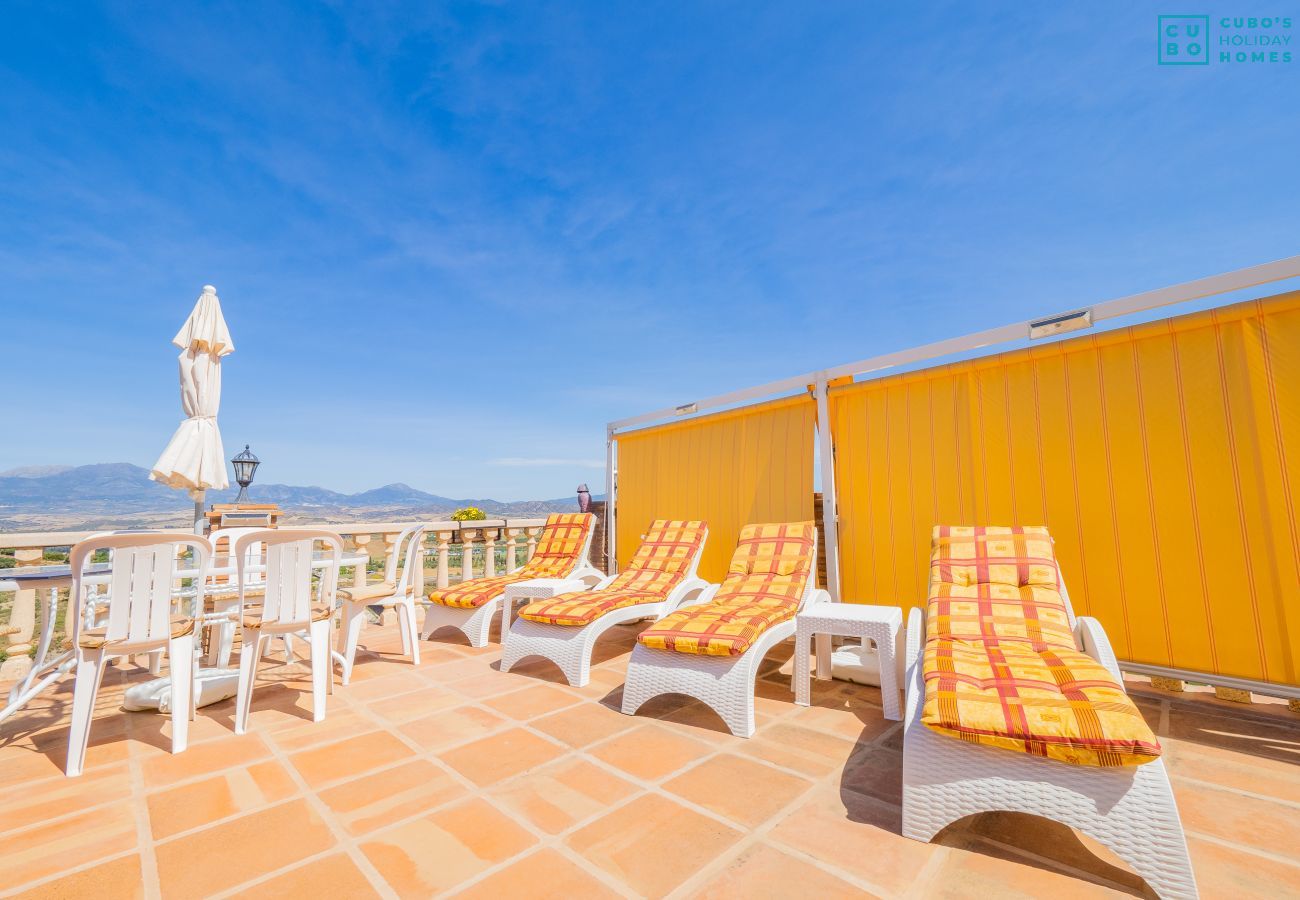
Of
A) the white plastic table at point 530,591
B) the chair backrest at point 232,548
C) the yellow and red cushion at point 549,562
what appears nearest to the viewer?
the chair backrest at point 232,548

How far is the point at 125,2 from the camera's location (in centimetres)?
609

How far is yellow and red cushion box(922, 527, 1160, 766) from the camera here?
6.11ft

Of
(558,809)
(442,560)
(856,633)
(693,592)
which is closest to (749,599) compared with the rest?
(856,633)

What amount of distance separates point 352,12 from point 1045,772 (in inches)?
396

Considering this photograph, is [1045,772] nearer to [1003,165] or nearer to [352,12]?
[1003,165]

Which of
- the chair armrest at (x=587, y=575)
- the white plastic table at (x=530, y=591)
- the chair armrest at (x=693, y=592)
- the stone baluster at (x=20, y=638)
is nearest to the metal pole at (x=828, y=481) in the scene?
the chair armrest at (x=693, y=592)

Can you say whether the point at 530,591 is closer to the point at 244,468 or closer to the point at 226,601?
the point at 226,601

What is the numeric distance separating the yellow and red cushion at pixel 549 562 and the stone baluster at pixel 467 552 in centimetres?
138

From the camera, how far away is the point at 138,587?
2.85 meters

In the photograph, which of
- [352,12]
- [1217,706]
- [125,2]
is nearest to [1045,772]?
[1217,706]

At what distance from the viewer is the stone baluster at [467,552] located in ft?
25.2

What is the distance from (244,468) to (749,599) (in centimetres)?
863

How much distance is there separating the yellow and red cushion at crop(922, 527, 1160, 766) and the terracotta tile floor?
46cm

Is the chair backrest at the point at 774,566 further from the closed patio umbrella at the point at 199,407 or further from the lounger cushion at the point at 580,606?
the closed patio umbrella at the point at 199,407
